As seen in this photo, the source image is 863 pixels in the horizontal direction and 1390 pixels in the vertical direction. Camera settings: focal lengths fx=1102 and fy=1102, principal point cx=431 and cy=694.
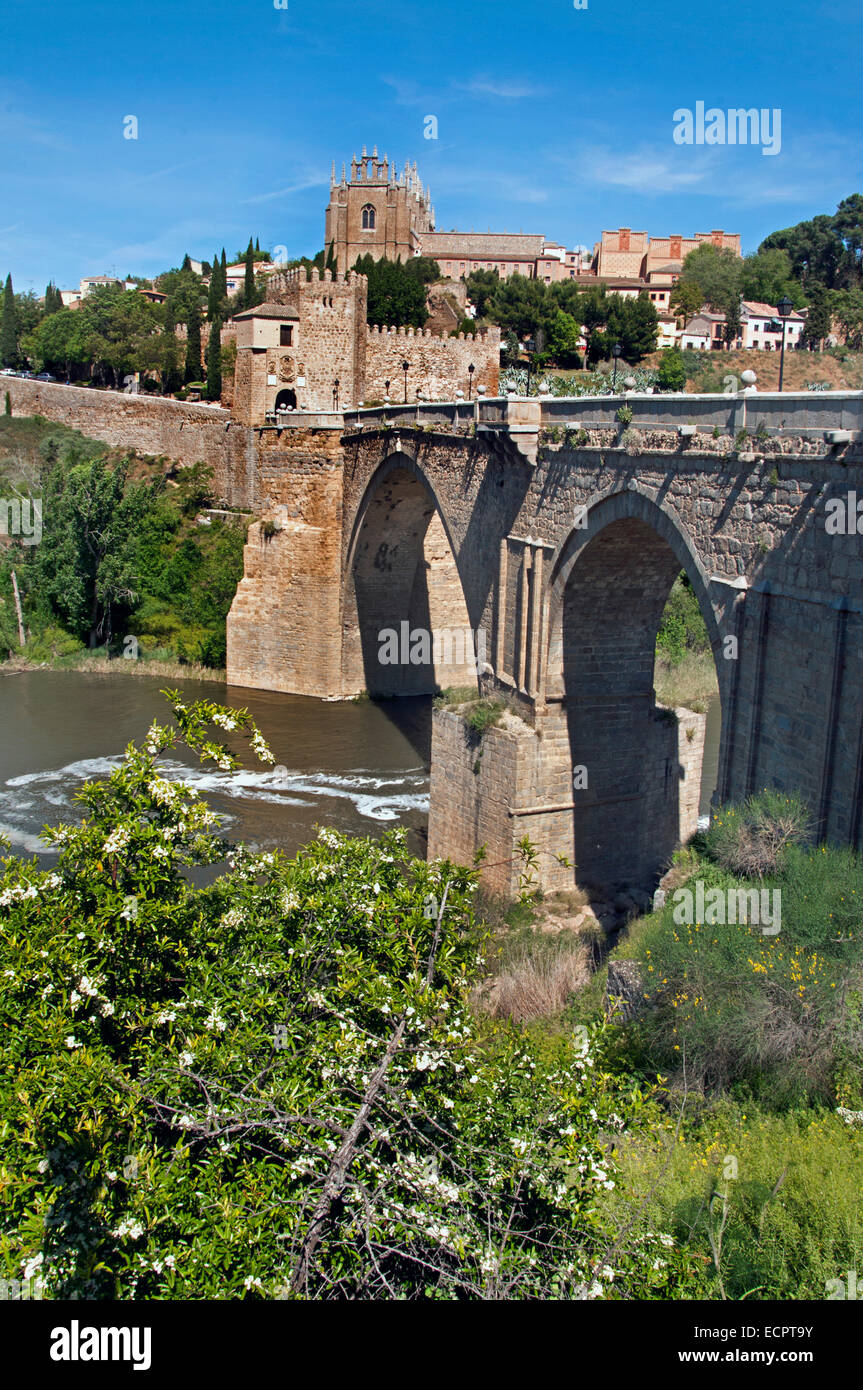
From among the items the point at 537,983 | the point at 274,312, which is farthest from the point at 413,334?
the point at 537,983

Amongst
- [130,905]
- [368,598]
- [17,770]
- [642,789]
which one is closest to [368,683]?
[368,598]

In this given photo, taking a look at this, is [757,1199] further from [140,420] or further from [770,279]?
[770,279]

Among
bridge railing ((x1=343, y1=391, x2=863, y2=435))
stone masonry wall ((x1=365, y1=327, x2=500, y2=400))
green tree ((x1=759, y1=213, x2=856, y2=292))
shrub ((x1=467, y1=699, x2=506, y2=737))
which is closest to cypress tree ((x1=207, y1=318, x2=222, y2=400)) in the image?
stone masonry wall ((x1=365, y1=327, x2=500, y2=400))

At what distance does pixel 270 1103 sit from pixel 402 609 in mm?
21873

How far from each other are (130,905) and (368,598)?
20.2 metres

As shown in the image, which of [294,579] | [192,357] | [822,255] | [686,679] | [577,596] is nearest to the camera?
[577,596]

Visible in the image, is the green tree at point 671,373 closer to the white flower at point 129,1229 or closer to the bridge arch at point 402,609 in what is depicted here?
the bridge arch at point 402,609

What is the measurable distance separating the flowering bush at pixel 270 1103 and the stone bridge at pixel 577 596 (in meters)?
3.71

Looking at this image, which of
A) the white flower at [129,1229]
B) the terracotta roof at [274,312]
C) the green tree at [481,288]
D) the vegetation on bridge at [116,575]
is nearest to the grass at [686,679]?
the vegetation on bridge at [116,575]

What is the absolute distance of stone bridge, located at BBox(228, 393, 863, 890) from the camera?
8.49m

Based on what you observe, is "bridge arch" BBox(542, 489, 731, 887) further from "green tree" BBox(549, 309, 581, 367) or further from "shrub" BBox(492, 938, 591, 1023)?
"green tree" BBox(549, 309, 581, 367)

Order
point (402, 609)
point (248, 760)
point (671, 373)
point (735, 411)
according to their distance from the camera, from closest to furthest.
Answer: point (735, 411) → point (248, 760) → point (402, 609) → point (671, 373)

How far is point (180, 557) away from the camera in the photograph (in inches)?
1134

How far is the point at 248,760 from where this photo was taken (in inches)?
864
